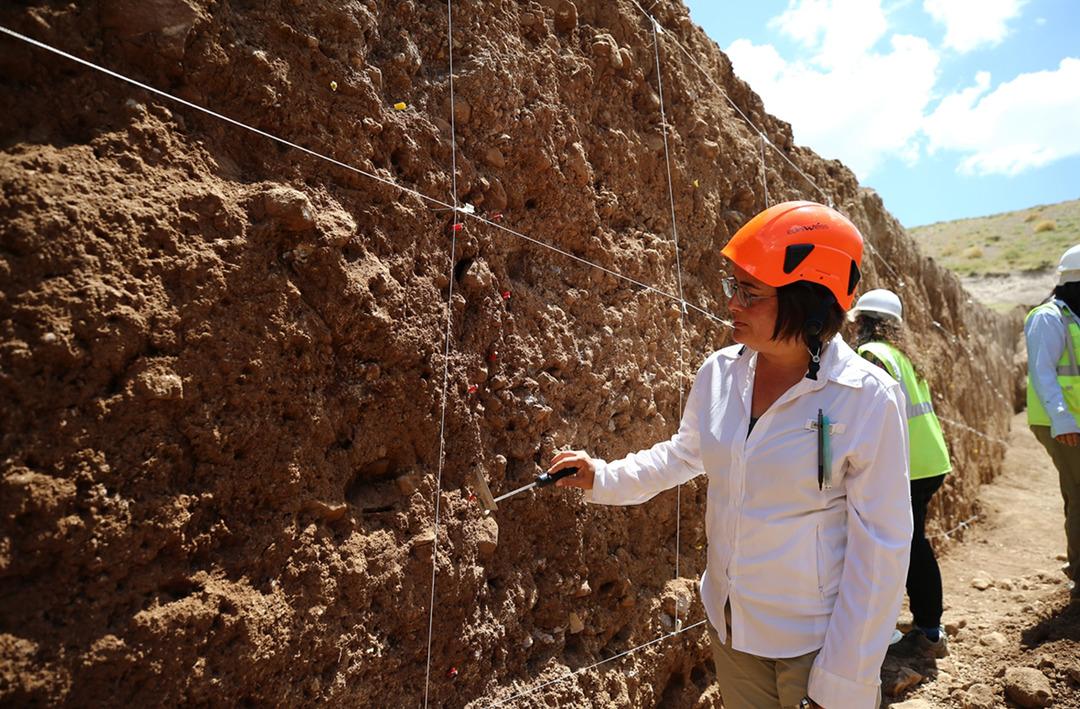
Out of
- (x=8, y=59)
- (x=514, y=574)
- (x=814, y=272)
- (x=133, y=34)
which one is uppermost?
(x=133, y=34)

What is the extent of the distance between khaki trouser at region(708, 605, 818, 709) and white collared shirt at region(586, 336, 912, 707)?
0.04 meters

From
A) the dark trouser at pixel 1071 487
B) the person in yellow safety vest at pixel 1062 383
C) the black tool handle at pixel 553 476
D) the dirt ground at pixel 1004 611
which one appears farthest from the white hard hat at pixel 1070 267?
the black tool handle at pixel 553 476

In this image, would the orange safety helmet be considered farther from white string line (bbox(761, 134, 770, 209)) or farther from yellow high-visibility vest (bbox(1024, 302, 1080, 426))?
white string line (bbox(761, 134, 770, 209))

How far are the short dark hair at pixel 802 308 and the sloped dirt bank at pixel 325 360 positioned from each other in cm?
107

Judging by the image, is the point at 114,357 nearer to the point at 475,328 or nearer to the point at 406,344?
the point at 406,344

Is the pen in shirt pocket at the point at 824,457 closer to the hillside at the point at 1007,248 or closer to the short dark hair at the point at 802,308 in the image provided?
the short dark hair at the point at 802,308

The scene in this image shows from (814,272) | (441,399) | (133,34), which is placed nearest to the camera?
(133,34)

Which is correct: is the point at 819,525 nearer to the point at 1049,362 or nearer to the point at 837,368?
the point at 837,368

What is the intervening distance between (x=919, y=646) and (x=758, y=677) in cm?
255

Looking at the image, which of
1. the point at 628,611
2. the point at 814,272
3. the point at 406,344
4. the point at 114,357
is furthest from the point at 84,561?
the point at 628,611

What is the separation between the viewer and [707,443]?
2246 millimetres

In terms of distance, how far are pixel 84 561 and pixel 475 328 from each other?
1.40 meters

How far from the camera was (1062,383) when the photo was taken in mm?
4223

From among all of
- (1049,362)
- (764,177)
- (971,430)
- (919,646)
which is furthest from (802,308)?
(971,430)
